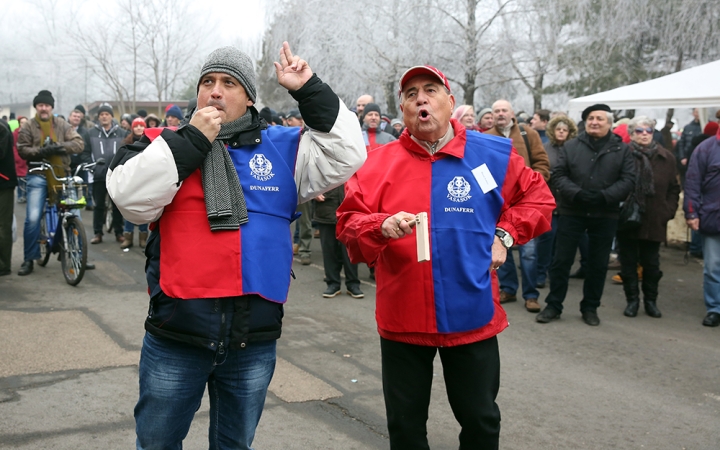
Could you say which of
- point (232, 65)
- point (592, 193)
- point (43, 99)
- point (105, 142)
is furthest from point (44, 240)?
point (232, 65)

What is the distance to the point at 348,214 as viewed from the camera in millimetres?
3455

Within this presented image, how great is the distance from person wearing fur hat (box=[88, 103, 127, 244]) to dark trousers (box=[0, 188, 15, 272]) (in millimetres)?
2762

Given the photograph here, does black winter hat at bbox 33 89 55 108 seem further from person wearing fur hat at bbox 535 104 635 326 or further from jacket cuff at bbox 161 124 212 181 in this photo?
jacket cuff at bbox 161 124 212 181

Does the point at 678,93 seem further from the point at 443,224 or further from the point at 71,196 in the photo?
the point at 71,196

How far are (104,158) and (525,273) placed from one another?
7.33 metres

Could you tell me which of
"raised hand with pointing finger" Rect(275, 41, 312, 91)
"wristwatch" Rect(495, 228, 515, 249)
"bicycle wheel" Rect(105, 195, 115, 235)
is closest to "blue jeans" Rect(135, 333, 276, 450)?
"raised hand with pointing finger" Rect(275, 41, 312, 91)

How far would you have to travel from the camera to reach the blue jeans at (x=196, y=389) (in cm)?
285

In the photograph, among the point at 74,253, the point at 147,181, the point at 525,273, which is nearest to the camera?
the point at 147,181

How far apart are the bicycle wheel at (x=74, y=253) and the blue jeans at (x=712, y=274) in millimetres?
6786

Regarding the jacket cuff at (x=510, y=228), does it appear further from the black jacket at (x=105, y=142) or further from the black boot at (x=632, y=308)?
the black jacket at (x=105, y=142)

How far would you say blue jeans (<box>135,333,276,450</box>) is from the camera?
285cm

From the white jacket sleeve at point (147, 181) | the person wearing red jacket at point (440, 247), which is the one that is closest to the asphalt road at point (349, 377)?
the person wearing red jacket at point (440, 247)

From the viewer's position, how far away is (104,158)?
1242cm

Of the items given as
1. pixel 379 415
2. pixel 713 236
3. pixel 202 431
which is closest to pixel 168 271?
pixel 202 431
